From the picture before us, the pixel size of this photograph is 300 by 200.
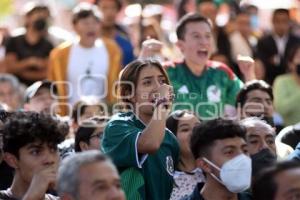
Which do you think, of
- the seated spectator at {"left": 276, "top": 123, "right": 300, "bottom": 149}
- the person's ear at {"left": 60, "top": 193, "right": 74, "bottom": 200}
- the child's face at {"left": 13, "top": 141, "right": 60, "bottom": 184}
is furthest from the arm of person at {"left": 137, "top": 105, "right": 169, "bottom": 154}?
the seated spectator at {"left": 276, "top": 123, "right": 300, "bottom": 149}

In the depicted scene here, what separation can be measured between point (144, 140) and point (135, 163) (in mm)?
190

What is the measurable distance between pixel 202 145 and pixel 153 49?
7.57 feet

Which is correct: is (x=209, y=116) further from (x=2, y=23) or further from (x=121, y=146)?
(x=2, y=23)

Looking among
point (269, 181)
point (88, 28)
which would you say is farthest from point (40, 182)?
point (88, 28)

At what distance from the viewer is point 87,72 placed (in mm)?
11930

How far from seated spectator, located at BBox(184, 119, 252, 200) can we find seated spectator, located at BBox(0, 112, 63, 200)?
2.98 feet

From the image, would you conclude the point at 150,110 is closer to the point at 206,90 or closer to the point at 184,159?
the point at 184,159

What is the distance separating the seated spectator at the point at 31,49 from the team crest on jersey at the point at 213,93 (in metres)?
3.35

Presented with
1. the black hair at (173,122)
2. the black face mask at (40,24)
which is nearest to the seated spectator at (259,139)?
the black hair at (173,122)

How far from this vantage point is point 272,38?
14.0 m

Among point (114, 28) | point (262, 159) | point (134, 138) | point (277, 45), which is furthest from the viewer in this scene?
point (277, 45)

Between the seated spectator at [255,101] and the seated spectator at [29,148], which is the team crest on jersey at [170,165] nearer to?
the seated spectator at [29,148]

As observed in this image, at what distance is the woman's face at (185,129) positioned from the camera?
28.0 feet

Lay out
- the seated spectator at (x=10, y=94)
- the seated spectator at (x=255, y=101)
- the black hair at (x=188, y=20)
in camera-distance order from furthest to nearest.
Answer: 1. the seated spectator at (x=10, y=94)
2. the black hair at (x=188, y=20)
3. the seated spectator at (x=255, y=101)
